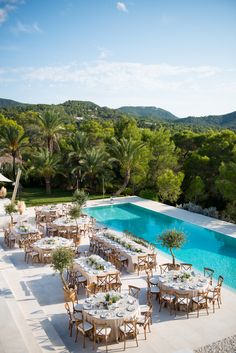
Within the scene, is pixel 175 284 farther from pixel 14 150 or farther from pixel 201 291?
pixel 14 150

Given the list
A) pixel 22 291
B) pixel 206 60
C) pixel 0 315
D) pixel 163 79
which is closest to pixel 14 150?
pixel 163 79

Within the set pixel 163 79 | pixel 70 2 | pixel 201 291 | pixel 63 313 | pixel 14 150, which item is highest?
pixel 70 2

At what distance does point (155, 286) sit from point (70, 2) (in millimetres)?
14670

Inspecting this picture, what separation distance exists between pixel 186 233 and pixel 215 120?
64.6 meters

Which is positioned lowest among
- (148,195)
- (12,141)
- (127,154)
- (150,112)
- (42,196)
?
(42,196)

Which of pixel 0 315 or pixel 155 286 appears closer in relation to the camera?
pixel 0 315

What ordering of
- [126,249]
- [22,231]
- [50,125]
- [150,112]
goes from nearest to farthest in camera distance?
[126,249] → [22,231] → [50,125] → [150,112]

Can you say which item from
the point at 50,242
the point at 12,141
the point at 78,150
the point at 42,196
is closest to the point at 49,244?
the point at 50,242

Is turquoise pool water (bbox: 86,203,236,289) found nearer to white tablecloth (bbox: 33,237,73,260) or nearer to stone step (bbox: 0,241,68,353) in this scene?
white tablecloth (bbox: 33,237,73,260)

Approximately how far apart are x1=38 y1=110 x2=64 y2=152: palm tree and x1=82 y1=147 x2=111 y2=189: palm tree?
371 centimetres

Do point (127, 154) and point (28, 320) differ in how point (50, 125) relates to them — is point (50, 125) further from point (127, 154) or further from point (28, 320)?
point (28, 320)

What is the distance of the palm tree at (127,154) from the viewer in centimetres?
2978

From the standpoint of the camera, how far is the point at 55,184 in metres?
34.6

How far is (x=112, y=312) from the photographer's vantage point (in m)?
9.04
